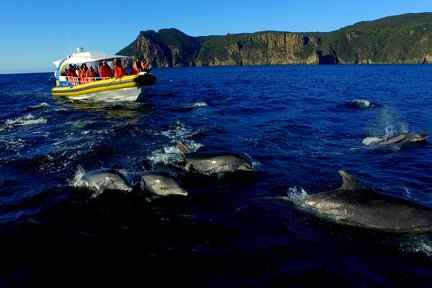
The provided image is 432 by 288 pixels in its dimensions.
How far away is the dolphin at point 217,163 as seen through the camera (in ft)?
44.0

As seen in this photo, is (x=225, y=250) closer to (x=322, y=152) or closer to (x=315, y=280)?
(x=315, y=280)

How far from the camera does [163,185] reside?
36.9 feet

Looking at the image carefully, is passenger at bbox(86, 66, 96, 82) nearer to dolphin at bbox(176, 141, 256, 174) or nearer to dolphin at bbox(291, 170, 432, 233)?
dolphin at bbox(176, 141, 256, 174)

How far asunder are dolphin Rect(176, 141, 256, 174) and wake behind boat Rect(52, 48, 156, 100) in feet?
61.9

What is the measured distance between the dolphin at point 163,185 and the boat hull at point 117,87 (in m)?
20.9

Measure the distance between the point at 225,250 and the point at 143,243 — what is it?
1.89 meters

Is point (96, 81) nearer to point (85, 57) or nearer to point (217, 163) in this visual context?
point (85, 57)

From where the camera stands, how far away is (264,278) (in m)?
7.30

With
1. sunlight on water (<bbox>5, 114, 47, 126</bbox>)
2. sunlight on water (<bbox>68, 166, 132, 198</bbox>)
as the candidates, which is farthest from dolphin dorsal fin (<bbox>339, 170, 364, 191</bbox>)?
sunlight on water (<bbox>5, 114, 47, 126</bbox>)

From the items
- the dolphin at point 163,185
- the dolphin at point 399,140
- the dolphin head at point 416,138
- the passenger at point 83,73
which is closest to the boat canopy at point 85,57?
the passenger at point 83,73

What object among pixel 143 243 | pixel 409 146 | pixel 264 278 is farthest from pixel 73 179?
pixel 409 146

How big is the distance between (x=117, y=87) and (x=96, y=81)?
248 centimetres

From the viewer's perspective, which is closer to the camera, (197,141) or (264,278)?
(264,278)

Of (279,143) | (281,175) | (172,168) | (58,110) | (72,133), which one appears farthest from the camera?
(58,110)
